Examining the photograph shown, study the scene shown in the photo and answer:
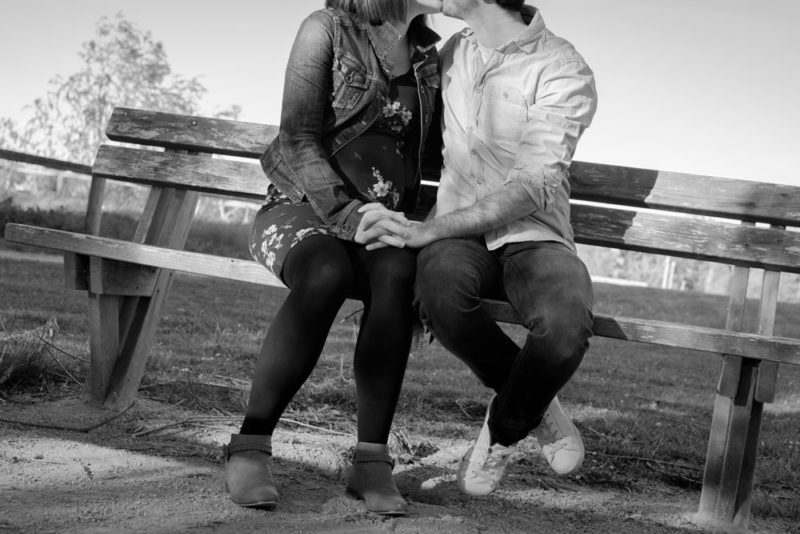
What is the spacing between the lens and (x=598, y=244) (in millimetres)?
3256

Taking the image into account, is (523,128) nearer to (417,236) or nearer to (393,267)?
(417,236)

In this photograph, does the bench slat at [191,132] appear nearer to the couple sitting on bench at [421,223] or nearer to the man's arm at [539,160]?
the couple sitting on bench at [421,223]

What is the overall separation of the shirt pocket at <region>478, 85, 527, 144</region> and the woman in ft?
0.78

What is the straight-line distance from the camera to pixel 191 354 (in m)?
5.55

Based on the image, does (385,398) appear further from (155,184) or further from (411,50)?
(155,184)

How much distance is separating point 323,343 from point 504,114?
0.92 metres

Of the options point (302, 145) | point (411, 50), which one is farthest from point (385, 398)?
point (411, 50)

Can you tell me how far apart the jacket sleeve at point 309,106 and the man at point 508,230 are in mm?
308

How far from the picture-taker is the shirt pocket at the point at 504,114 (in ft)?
9.24

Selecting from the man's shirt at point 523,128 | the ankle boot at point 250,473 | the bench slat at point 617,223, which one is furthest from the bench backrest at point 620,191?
the ankle boot at point 250,473

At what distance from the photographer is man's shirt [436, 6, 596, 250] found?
2711 millimetres

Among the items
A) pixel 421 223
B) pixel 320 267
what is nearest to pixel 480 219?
pixel 421 223

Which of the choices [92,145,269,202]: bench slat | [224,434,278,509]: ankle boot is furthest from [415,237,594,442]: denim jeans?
[92,145,269,202]: bench slat

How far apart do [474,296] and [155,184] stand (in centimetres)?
165
